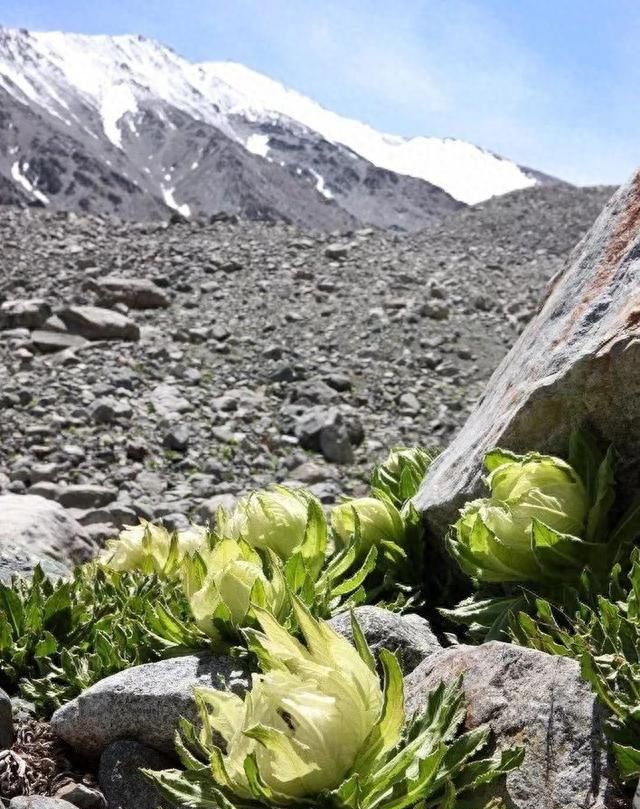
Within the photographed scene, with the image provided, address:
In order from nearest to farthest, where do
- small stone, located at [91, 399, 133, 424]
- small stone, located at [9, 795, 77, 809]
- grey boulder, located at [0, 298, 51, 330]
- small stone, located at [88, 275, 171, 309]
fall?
small stone, located at [9, 795, 77, 809] < small stone, located at [91, 399, 133, 424] < grey boulder, located at [0, 298, 51, 330] < small stone, located at [88, 275, 171, 309]

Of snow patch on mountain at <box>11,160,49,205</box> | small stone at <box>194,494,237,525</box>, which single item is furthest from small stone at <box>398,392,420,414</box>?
snow patch on mountain at <box>11,160,49,205</box>

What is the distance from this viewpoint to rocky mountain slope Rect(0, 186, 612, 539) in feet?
39.0

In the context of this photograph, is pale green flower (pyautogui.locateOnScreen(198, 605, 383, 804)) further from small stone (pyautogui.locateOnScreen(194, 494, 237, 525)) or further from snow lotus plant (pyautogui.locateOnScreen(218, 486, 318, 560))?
small stone (pyautogui.locateOnScreen(194, 494, 237, 525))

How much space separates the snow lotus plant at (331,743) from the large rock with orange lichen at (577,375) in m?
1.19

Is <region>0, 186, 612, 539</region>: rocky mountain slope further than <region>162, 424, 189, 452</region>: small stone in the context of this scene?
No

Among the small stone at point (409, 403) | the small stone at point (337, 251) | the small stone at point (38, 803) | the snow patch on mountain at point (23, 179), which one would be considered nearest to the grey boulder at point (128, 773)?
the small stone at point (38, 803)

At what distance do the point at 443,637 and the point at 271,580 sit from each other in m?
0.83

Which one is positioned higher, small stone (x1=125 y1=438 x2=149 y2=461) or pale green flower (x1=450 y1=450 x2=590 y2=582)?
pale green flower (x1=450 y1=450 x2=590 y2=582)

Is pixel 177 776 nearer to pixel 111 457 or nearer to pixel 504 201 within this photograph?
pixel 111 457

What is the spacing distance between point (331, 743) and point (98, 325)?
14250mm

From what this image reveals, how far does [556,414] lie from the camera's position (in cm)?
308

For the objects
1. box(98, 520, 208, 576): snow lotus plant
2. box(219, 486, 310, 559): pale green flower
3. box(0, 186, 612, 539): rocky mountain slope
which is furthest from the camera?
box(0, 186, 612, 539): rocky mountain slope

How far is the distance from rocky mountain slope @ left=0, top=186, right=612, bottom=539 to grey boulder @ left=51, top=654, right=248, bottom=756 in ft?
22.4

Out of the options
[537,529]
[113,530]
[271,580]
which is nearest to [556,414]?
[537,529]
